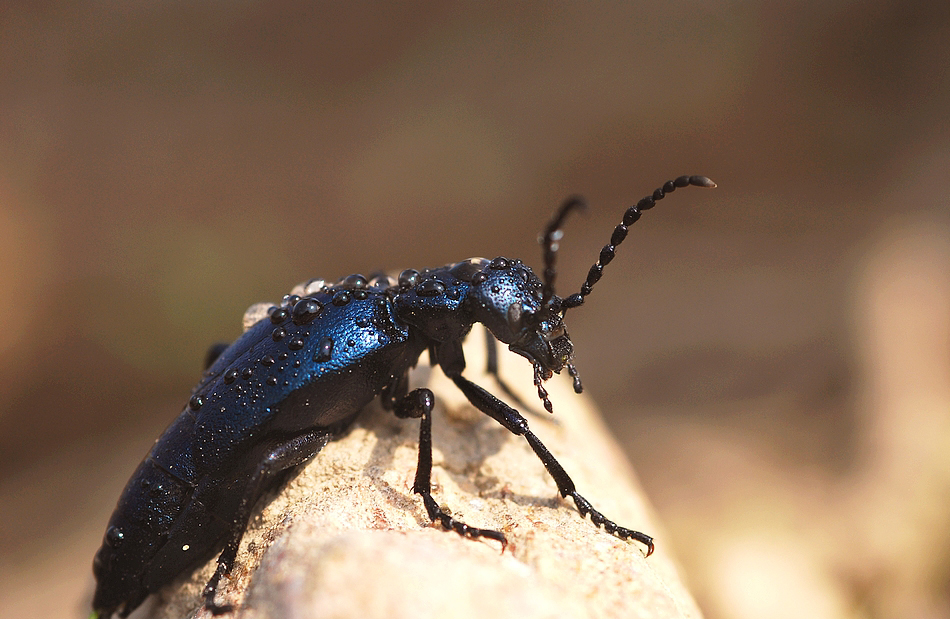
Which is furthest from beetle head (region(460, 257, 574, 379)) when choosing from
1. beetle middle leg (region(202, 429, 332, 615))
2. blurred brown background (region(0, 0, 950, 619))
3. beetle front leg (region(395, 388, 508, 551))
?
blurred brown background (region(0, 0, 950, 619))

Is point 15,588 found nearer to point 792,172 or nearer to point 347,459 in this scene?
point 347,459

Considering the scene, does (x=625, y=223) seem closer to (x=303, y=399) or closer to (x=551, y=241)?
(x=551, y=241)

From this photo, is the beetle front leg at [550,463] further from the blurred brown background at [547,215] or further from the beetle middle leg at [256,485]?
the blurred brown background at [547,215]

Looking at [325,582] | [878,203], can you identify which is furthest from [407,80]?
[325,582]

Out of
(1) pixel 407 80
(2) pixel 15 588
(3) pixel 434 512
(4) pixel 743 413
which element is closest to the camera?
(3) pixel 434 512

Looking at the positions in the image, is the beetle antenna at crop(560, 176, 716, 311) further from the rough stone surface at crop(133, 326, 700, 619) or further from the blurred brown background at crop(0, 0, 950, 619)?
the blurred brown background at crop(0, 0, 950, 619)

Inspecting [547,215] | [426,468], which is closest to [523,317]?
[426,468]
